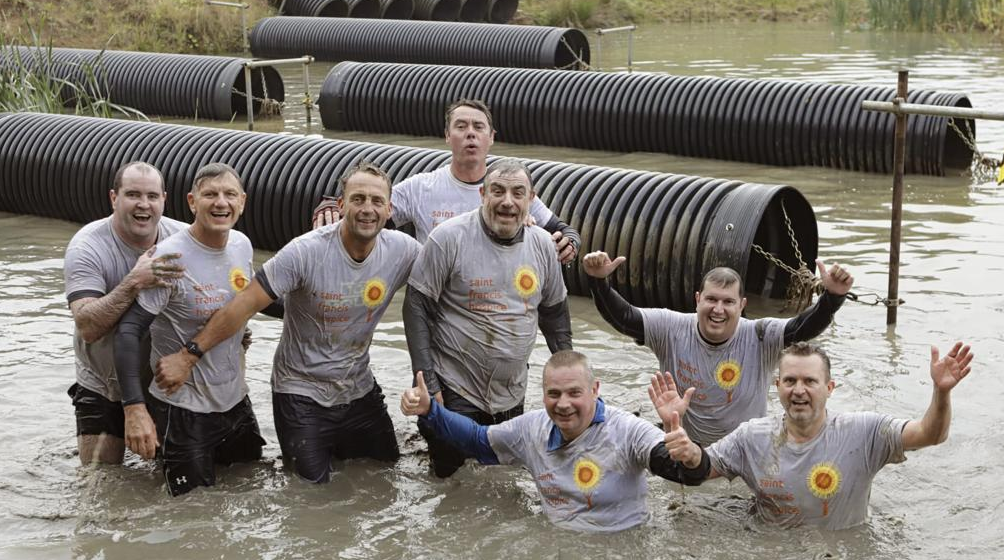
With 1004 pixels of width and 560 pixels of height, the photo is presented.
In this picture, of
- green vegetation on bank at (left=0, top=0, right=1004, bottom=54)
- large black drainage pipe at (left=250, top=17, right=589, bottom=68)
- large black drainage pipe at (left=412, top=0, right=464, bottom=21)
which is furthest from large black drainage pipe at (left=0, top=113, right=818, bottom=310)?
large black drainage pipe at (left=412, top=0, right=464, bottom=21)

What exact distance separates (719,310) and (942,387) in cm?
134

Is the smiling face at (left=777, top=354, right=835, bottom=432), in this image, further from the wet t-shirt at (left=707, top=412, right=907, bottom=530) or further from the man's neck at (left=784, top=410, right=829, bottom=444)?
the wet t-shirt at (left=707, top=412, right=907, bottom=530)

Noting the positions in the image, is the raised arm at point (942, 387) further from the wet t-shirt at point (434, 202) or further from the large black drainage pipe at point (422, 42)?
the large black drainage pipe at point (422, 42)

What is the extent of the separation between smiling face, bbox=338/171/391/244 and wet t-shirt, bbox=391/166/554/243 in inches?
37.9

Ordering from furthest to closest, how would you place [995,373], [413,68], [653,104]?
[413,68] < [653,104] < [995,373]

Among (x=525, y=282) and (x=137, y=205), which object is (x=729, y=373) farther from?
Result: (x=137, y=205)

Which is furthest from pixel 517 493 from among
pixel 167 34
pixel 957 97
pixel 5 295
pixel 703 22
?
pixel 703 22

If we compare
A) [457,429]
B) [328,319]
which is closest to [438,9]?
[328,319]

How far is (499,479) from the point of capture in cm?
665

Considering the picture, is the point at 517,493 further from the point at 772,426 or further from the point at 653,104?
the point at 653,104

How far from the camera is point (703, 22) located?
34.0m

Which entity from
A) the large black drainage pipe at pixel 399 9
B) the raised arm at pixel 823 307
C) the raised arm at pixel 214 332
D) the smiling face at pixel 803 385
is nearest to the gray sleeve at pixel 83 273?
the raised arm at pixel 214 332

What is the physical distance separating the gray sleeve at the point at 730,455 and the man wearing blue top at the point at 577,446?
348 millimetres

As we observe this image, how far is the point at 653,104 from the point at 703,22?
747 inches
